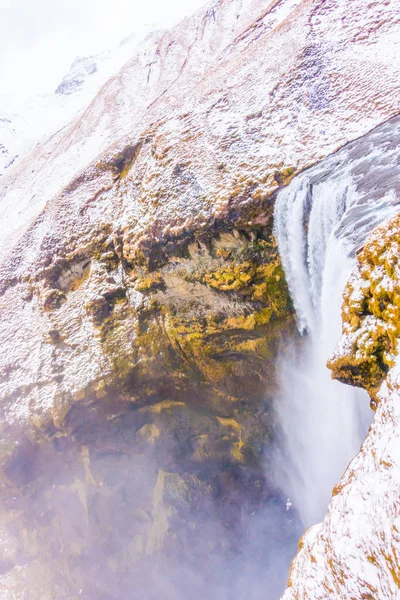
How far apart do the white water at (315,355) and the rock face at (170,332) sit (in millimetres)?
662

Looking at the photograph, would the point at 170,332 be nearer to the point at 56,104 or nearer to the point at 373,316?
the point at 373,316

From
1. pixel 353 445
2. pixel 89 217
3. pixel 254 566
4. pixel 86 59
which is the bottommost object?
pixel 254 566

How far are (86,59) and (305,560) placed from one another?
3822 inches

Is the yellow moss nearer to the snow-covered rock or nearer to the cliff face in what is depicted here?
the cliff face

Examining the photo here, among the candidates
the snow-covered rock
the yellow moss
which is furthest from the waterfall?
the snow-covered rock

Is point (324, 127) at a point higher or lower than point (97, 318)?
higher

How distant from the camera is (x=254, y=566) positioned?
13328 millimetres

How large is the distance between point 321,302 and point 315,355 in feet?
6.61

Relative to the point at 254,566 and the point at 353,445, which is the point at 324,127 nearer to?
the point at 353,445

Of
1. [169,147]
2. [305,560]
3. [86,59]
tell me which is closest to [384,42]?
[169,147]

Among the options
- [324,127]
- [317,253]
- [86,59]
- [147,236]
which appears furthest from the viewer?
[86,59]

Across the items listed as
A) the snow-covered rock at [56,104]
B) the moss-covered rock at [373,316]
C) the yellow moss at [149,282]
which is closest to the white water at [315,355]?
the moss-covered rock at [373,316]

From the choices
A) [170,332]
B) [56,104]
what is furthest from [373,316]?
[56,104]

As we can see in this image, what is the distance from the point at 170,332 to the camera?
12961 mm
